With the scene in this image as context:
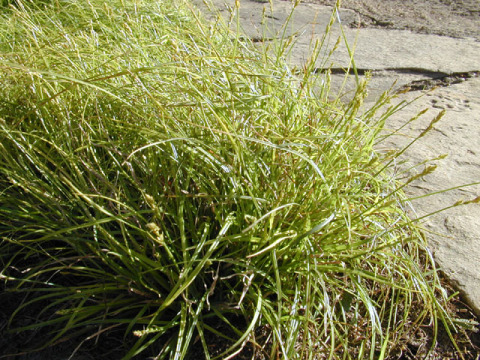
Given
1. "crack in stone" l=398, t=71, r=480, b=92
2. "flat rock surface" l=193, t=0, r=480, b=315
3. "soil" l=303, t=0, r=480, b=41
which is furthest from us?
"soil" l=303, t=0, r=480, b=41

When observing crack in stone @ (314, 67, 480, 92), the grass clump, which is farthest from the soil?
the grass clump

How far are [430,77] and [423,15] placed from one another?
1.18 metres

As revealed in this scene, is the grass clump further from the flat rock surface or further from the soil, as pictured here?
the soil

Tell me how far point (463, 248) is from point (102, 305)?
39.2 inches

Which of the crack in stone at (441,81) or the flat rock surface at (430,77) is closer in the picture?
the flat rock surface at (430,77)

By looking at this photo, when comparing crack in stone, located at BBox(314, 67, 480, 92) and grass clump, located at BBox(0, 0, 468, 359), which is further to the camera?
crack in stone, located at BBox(314, 67, 480, 92)

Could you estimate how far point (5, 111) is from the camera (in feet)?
4.68

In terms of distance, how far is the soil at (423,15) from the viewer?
3.13 meters

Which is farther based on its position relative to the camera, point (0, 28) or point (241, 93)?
point (0, 28)

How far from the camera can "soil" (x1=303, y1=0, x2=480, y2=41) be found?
10.3 feet

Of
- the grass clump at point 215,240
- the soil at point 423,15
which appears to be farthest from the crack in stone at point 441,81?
the grass clump at point 215,240

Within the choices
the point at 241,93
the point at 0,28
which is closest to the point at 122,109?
the point at 241,93

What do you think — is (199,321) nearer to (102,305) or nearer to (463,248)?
(102,305)

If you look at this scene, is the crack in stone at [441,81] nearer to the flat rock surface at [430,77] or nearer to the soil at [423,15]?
the flat rock surface at [430,77]
